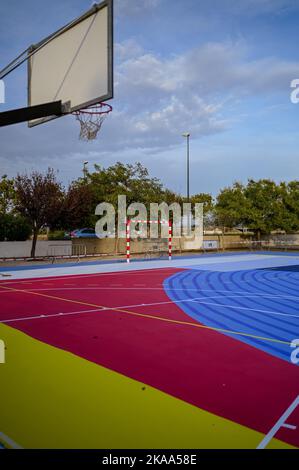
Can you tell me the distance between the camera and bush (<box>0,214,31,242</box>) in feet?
87.5

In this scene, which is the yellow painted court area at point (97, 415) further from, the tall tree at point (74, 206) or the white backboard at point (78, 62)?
the tall tree at point (74, 206)

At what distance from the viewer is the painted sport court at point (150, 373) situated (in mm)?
3672

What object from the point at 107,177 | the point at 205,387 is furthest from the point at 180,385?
the point at 107,177

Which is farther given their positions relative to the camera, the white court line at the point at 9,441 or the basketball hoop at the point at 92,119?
the basketball hoop at the point at 92,119

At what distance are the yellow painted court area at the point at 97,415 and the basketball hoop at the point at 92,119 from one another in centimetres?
669

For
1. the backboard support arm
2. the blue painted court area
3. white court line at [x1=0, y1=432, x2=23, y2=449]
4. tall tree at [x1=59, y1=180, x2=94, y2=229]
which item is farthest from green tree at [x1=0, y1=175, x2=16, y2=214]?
white court line at [x1=0, y1=432, x2=23, y2=449]

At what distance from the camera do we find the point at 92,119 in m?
10.6

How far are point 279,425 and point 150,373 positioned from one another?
182cm

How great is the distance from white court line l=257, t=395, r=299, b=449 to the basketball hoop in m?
7.89

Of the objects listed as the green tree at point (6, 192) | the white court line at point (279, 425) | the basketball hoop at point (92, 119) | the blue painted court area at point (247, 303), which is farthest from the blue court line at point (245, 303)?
the green tree at point (6, 192)

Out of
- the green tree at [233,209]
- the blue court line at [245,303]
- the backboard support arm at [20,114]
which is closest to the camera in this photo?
the backboard support arm at [20,114]

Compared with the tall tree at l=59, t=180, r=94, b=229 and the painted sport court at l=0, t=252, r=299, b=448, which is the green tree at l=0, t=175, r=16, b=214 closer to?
the tall tree at l=59, t=180, r=94, b=229

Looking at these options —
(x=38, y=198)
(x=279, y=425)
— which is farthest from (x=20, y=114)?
(x=38, y=198)
